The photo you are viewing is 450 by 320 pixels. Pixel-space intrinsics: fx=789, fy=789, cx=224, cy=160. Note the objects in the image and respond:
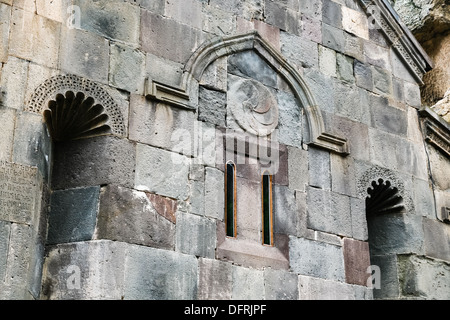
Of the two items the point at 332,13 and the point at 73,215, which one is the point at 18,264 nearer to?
the point at 73,215

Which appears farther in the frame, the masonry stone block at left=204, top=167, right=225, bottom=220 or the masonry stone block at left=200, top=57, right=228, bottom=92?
the masonry stone block at left=200, top=57, right=228, bottom=92

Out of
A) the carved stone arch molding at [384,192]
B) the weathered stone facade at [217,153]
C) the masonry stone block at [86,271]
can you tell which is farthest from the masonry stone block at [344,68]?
the masonry stone block at [86,271]

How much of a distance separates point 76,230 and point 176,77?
1901 mm

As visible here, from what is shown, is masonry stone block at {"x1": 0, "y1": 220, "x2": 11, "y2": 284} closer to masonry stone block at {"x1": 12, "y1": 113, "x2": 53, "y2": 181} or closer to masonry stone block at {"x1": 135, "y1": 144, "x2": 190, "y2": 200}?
masonry stone block at {"x1": 12, "y1": 113, "x2": 53, "y2": 181}

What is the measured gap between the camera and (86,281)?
6738 millimetres

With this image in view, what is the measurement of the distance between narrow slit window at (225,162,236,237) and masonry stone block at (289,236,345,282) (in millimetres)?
704

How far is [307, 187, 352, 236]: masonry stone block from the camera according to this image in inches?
332

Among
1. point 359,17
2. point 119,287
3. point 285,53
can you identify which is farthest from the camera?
point 359,17

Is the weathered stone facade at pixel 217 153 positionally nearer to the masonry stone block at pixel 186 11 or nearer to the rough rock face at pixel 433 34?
the masonry stone block at pixel 186 11

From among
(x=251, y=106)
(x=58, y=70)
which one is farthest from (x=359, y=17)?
(x=58, y=70)

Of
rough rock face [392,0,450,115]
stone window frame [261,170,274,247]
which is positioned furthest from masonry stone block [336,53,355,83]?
rough rock face [392,0,450,115]

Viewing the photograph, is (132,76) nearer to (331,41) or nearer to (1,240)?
(1,240)

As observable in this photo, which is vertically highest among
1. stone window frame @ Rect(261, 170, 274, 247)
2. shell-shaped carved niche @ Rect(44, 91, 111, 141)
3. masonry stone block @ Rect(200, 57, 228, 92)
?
masonry stone block @ Rect(200, 57, 228, 92)

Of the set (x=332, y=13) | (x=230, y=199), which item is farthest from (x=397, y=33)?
(x=230, y=199)
